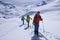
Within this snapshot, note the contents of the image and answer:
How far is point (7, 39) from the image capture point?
1298 cm

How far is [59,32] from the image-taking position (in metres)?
12.8

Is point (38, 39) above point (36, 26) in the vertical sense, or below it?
below

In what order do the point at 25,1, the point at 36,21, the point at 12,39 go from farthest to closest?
the point at 25,1, the point at 12,39, the point at 36,21

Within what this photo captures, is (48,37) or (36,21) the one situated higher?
(36,21)

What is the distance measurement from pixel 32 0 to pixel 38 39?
73.7 metres

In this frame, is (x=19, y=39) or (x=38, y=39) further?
(x=19, y=39)

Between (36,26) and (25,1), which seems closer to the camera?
(36,26)

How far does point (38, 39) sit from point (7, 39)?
266 centimetres

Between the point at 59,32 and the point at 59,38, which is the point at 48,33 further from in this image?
the point at 59,38

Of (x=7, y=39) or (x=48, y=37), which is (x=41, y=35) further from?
(x=7, y=39)

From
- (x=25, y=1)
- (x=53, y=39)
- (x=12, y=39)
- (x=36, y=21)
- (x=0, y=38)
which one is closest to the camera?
(x=53, y=39)

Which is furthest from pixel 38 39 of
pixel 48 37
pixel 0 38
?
pixel 0 38

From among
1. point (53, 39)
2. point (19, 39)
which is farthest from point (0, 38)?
point (53, 39)

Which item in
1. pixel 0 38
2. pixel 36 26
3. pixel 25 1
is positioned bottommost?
pixel 0 38
